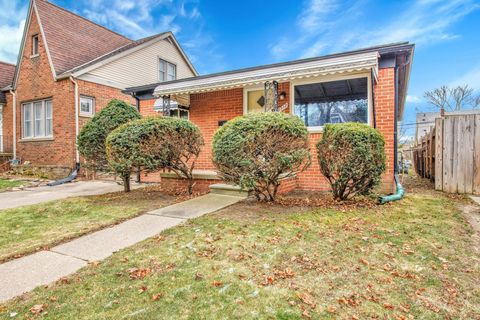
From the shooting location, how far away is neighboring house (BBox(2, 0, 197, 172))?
12991mm

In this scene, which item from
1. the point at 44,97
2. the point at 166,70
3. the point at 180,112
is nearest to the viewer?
the point at 180,112

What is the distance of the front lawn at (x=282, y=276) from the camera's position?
7.29ft

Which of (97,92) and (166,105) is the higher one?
(97,92)

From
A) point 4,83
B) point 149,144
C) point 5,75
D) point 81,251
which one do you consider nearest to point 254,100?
point 149,144

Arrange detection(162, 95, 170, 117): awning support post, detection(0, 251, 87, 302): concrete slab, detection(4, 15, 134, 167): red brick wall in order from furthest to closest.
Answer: detection(4, 15, 134, 167): red brick wall < detection(162, 95, 170, 117): awning support post < detection(0, 251, 87, 302): concrete slab

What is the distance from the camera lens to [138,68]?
1625cm

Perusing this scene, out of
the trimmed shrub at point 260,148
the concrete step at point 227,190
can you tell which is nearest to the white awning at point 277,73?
the trimmed shrub at point 260,148

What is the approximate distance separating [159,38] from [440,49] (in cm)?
3099

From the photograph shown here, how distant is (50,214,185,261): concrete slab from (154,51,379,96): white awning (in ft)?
14.9

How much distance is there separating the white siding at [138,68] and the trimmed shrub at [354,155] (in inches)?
489

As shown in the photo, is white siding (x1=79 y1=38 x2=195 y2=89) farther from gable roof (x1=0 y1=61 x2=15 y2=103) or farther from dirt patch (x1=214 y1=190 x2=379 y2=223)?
dirt patch (x1=214 y1=190 x2=379 y2=223)

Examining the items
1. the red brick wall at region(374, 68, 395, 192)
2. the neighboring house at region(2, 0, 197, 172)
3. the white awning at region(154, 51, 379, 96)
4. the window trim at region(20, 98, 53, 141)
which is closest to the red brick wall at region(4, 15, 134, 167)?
the neighboring house at region(2, 0, 197, 172)

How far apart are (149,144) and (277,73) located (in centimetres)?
373

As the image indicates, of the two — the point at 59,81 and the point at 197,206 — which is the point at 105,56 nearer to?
the point at 59,81
